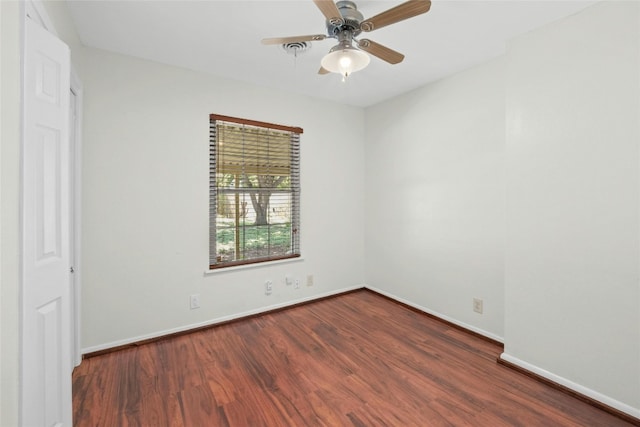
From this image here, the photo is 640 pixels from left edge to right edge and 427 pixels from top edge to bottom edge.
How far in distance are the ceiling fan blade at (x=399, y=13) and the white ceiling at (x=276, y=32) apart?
0.33 meters

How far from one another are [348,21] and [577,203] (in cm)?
192

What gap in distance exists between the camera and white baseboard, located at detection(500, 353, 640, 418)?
1.81 m

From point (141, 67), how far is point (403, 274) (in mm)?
3481

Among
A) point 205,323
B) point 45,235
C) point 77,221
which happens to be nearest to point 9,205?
point 45,235

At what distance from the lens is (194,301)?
116 inches

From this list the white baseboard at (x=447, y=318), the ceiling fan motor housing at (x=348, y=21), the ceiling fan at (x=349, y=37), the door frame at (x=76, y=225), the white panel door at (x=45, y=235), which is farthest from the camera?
the white baseboard at (x=447, y=318)

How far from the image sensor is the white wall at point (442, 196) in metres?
2.75

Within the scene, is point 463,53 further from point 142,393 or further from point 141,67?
point 142,393

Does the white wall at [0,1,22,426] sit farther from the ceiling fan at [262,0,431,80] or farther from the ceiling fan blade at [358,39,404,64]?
the ceiling fan blade at [358,39,404,64]

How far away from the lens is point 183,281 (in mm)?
2900

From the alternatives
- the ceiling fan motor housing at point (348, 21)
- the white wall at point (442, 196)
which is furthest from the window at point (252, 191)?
the ceiling fan motor housing at point (348, 21)

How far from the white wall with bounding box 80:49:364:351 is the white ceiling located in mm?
261

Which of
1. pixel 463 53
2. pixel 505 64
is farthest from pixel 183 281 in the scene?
pixel 505 64

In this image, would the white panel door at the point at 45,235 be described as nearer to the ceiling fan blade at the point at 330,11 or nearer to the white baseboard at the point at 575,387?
the ceiling fan blade at the point at 330,11
